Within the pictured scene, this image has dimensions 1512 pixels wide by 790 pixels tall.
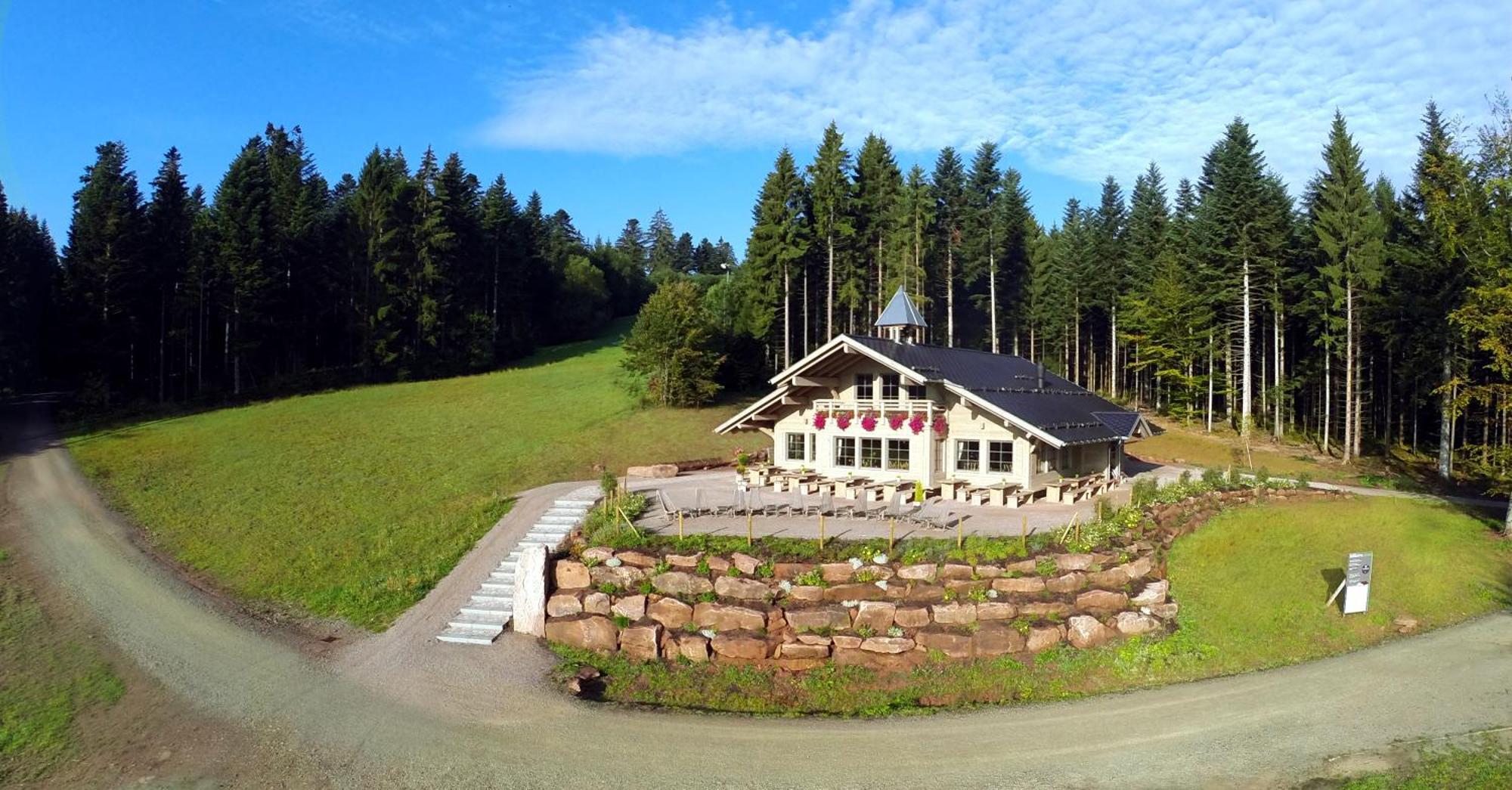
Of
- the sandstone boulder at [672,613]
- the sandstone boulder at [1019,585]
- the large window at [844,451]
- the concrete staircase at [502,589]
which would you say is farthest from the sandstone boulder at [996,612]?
the large window at [844,451]

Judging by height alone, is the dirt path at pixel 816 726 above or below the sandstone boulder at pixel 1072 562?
below

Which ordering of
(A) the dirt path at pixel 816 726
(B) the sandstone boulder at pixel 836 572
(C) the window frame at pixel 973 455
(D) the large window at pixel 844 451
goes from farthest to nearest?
1. (D) the large window at pixel 844 451
2. (C) the window frame at pixel 973 455
3. (B) the sandstone boulder at pixel 836 572
4. (A) the dirt path at pixel 816 726

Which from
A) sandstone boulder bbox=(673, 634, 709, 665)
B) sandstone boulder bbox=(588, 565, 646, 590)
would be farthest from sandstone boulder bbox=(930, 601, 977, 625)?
sandstone boulder bbox=(588, 565, 646, 590)

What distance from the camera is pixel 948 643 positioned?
14141 millimetres

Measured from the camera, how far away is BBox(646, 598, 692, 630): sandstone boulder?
15.4 m

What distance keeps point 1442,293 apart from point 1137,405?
22950 mm

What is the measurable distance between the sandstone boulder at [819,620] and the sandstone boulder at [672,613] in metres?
2.12

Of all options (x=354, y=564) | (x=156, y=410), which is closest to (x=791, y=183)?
(x=354, y=564)

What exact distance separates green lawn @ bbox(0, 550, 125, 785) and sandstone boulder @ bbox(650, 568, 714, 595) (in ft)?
31.1

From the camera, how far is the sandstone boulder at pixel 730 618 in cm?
1494

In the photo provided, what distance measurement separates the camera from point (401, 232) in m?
51.7

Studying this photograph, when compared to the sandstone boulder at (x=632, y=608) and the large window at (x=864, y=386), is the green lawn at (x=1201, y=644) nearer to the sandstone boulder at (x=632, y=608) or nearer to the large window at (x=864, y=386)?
the sandstone boulder at (x=632, y=608)

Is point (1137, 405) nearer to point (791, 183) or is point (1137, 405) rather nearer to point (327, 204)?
point (791, 183)

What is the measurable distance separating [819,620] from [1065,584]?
201 inches
